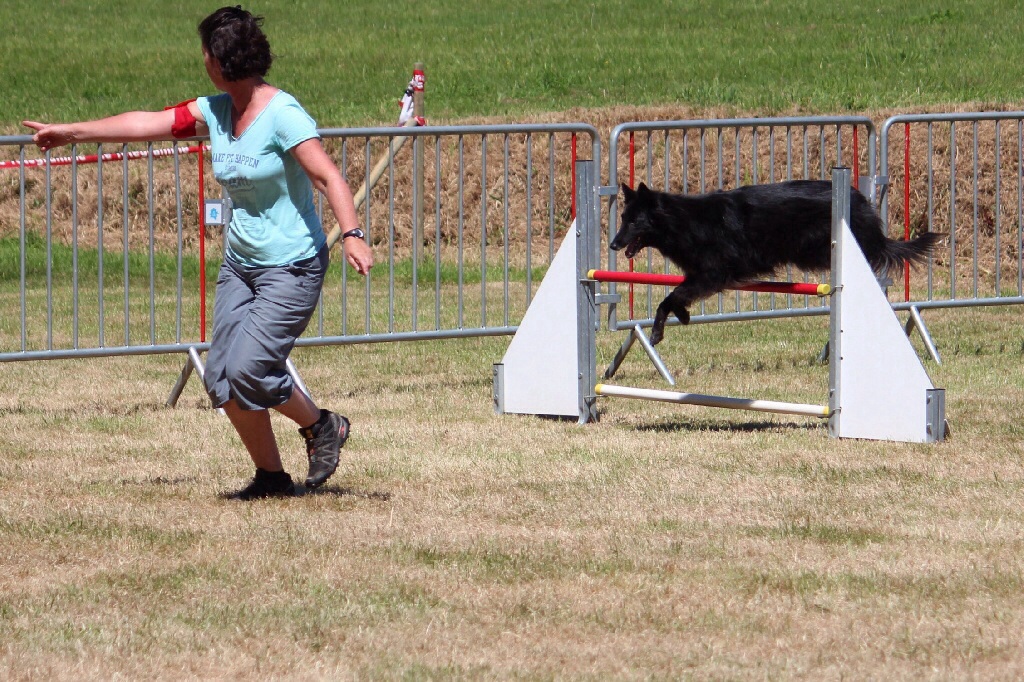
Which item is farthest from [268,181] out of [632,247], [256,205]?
[632,247]

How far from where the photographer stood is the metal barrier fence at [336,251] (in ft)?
29.4

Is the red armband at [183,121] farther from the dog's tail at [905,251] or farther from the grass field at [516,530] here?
the dog's tail at [905,251]

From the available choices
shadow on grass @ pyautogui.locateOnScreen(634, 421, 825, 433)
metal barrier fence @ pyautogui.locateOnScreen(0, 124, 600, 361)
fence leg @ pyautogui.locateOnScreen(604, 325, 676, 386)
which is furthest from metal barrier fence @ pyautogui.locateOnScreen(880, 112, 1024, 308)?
shadow on grass @ pyautogui.locateOnScreen(634, 421, 825, 433)

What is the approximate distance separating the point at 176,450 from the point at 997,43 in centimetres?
2010

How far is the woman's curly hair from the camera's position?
18.4ft

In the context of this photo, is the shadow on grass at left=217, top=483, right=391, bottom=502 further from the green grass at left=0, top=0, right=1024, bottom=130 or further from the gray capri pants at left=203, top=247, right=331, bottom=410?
the green grass at left=0, top=0, right=1024, bottom=130

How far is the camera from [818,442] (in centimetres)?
721

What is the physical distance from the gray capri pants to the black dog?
7.80 ft

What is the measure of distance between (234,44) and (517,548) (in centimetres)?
200

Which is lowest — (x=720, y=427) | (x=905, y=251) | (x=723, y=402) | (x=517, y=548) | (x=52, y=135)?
(x=517, y=548)

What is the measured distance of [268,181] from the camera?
5.69 m

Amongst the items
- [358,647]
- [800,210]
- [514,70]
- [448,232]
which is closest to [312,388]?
[800,210]

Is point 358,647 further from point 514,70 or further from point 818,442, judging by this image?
point 514,70

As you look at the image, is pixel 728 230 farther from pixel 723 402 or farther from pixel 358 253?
pixel 358 253
